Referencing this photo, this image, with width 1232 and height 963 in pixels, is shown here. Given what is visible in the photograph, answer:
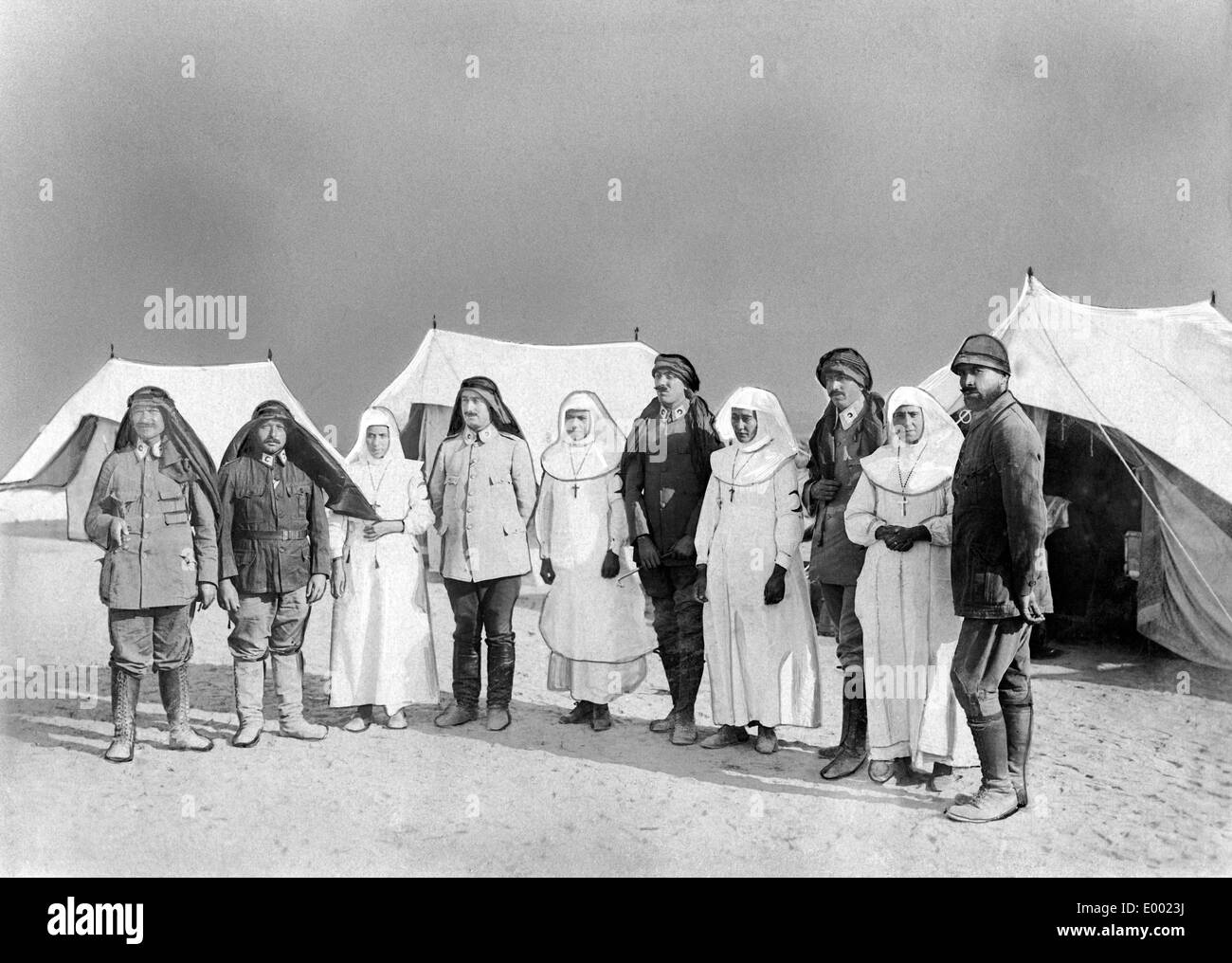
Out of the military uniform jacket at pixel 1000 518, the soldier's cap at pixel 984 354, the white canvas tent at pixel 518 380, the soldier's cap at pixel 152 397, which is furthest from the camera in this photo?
the white canvas tent at pixel 518 380

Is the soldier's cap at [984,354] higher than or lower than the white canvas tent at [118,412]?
higher

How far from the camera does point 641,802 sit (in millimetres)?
3945

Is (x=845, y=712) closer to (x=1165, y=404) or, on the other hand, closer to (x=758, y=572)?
(x=758, y=572)

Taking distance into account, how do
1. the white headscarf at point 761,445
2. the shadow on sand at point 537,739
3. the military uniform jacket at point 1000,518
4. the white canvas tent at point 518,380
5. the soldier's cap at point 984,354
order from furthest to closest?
the white canvas tent at point 518,380 → the white headscarf at point 761,445 → the shadow on sand at point 537,739 → the soldier's cap at point 984,354 → the military uniform jacket at point 1000,518

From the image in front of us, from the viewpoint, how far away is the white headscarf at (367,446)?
4.42 meters

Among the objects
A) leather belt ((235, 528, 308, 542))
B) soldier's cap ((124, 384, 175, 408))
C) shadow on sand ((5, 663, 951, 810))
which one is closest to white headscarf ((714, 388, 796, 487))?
shadow on sand ((5, 663, 951, 810))

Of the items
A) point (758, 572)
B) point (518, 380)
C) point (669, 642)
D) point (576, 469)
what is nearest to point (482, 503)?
point (576, 469)

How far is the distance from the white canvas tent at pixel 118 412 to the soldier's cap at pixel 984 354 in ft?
8.81

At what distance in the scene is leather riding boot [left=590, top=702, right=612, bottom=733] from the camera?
441 cm

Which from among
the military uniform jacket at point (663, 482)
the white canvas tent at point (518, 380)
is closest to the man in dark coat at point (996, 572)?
the military uniform jacket at point (663, 482)

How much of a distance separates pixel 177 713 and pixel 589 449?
6.93ft

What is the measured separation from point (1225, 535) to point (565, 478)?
307cm

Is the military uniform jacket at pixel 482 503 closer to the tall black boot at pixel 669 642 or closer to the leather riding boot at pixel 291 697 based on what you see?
the tall black boot at pixel 669 642

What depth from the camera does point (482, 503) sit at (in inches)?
173
